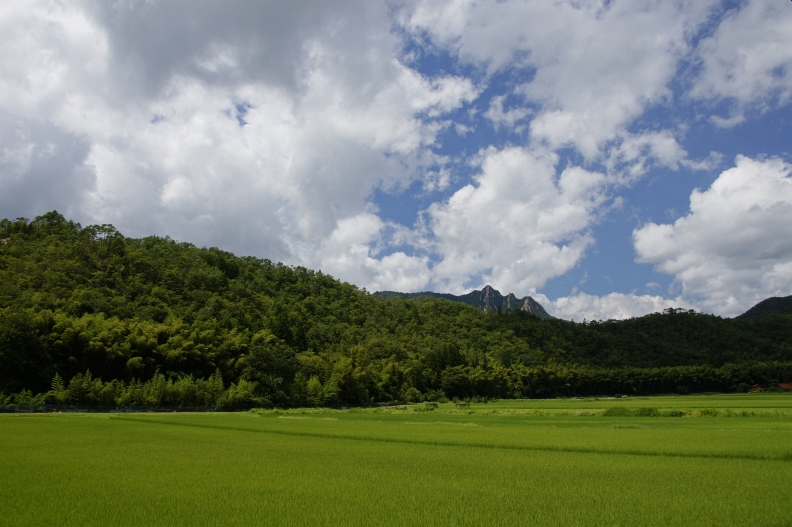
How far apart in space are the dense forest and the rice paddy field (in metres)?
28.3

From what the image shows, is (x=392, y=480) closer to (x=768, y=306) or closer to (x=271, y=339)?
(x=271, y=339)

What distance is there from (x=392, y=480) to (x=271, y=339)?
58964mm

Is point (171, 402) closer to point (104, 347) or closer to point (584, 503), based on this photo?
point (104, 347)

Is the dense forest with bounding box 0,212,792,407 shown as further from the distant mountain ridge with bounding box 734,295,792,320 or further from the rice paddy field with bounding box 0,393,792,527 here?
the distant mountain ridge with bounding box 734,295,792,320

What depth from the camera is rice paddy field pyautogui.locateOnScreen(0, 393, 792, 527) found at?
9031 millimetres

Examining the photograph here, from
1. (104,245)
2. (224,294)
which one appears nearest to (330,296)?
(224,294)

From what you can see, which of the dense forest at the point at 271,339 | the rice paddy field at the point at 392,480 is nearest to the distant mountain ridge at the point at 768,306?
the dense forest at the point at 271,339


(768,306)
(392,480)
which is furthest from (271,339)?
(768,306)

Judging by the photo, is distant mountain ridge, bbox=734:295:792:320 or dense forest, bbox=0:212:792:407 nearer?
dense forest, bbox=0:212:792:407

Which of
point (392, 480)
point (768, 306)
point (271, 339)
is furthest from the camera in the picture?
point (768, 306)

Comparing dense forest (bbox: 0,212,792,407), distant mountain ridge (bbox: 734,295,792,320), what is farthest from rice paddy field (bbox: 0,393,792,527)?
distant mountain ridge (bbox: 734,295,792,320)

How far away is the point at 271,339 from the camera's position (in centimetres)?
6850

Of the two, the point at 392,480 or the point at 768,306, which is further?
the point at 768,306

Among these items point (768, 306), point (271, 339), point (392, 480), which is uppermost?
point (768, 306)
